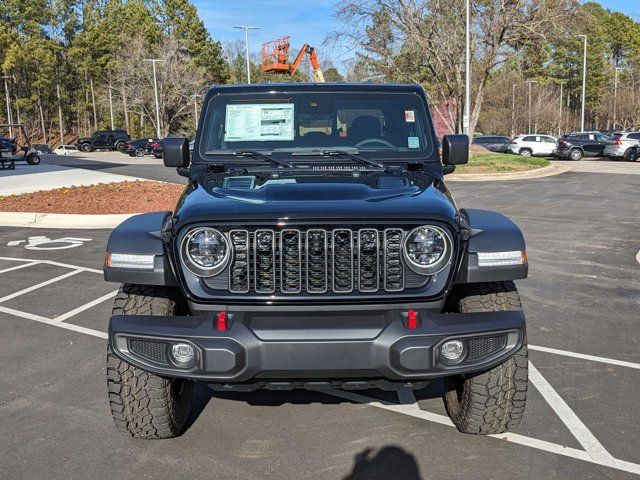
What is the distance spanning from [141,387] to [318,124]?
84.7 inches

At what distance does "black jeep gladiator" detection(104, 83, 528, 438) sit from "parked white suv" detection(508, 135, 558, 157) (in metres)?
36.9

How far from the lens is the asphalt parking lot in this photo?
137 inches

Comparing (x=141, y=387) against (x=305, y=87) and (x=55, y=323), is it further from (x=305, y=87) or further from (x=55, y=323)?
(x=55, y=323)

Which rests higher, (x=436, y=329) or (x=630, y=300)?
(x=436, y=329)

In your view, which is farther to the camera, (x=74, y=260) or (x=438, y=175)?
(x=74, y=260)

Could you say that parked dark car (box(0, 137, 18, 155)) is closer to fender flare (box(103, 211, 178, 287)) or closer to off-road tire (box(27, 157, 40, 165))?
off-road tire (box(27, 157, 40, 165))

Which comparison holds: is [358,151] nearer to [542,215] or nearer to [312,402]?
[312,402]

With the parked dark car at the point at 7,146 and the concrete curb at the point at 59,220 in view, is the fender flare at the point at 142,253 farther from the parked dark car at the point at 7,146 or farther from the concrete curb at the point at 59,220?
the parked dark car at the point at 7,146

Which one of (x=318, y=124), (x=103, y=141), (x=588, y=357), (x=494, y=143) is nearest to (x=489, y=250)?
(x=318, y=124)

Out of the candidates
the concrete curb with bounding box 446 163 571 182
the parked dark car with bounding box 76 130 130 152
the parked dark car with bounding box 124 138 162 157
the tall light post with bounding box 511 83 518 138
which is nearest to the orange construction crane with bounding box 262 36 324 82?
the concrete curb with bounding box 446 163 571 182

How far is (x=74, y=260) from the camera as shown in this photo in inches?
363

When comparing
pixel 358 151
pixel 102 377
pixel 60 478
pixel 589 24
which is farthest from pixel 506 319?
pixel 589 24

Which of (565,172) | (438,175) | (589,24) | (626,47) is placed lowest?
(565,172)

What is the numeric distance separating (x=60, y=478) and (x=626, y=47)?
98.7 m
